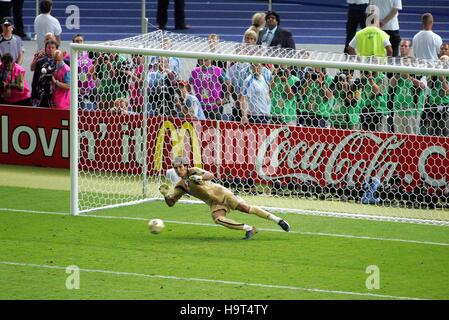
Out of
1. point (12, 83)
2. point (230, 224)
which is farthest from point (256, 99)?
point (12, 83)

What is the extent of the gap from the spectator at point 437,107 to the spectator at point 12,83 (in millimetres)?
7085

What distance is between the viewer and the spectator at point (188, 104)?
64.2 feet

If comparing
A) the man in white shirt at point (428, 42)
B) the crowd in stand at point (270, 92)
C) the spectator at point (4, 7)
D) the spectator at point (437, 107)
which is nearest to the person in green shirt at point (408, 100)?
the crowd in stand at point (270, 92)

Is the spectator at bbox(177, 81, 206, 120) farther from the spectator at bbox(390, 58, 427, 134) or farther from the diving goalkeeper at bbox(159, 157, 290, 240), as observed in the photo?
the diving goalkeeper at bbox(159, 157, 290, 240)

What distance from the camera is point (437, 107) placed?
18359 millimetres

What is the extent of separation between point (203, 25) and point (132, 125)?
10.4 metres

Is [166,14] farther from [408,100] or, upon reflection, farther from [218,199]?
[218,199]

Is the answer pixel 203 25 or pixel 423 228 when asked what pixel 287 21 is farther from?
pixel 423 228

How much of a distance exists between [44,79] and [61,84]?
1.38ft

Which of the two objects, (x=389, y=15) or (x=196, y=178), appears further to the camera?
(x=389, y=15)

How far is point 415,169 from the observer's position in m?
18.3

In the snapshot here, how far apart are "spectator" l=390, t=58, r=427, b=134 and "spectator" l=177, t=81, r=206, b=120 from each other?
114 inches

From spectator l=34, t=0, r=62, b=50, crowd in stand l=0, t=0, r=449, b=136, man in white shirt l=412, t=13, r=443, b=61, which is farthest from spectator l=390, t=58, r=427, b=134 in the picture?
spectator l=34, t=0, r=62, b=50

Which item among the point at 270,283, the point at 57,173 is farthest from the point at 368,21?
the point at 270,283
